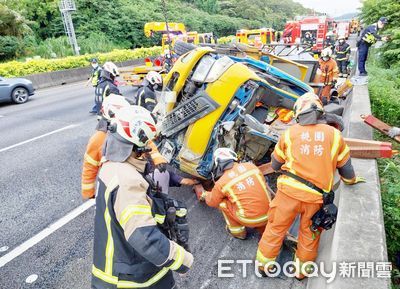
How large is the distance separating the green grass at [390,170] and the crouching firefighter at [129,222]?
6.05ft

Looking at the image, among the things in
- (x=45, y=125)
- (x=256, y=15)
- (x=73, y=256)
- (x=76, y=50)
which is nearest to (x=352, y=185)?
(x=73, y=256)

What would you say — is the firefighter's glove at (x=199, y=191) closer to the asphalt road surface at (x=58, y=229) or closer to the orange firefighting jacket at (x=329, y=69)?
the asphalt road surface at (x=58, y=229)

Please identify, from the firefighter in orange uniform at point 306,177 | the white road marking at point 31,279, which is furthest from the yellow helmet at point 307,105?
the white road marking at point 31,279

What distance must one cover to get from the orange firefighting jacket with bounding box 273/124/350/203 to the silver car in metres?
10.7

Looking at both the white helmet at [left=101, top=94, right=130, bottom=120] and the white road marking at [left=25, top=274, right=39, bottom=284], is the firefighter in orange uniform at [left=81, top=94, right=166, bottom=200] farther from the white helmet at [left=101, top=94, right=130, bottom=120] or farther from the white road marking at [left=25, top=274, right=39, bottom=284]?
the white road marking at [left=25, top=274, right=39, bottom=284]

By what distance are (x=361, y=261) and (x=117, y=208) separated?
1.64 metres

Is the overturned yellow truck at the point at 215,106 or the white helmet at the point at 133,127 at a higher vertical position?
the white helmet at the point at 133,127

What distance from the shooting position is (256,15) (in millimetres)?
57312

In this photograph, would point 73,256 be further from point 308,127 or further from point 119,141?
point 308,127

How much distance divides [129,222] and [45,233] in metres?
2.48

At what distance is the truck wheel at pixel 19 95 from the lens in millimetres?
10598

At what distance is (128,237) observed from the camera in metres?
1.67

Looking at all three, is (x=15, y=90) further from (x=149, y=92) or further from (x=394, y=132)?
(x=394, y=132)

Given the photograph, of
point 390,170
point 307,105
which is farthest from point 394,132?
point 307,105
